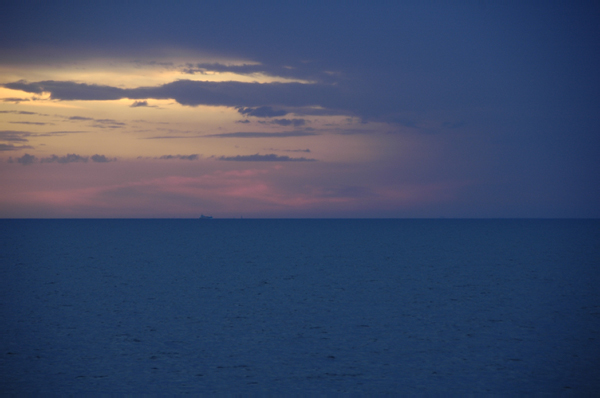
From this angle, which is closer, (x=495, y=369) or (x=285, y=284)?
(x=495, y=369)

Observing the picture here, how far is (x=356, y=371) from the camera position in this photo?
20.0m

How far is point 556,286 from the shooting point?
45562 millimetres

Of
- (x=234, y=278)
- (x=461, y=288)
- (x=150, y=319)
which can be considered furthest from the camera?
(x=234, y=278)

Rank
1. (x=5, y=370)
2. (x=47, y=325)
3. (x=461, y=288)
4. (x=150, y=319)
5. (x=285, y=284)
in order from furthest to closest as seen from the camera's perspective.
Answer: (x=285, y=284) → (x=461, y=288) → (x=150, y=319) → (x=47, y=325) → (x=5, y=370)

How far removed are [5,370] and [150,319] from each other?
10504 millimetres

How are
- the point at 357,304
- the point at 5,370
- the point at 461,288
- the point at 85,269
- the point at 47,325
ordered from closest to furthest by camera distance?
the point at 5,370 < the point at 47,325 < the point at 357,304 < the point at 461,288 < the point at 85,269

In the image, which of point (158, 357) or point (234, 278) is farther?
point (234, 278)

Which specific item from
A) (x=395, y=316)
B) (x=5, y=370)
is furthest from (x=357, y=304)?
(x=5, y=370)

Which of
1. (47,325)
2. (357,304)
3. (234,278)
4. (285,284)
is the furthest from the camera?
(234,278)

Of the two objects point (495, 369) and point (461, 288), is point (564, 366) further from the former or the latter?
point (461, 288)

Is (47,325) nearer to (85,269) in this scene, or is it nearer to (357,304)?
(357,304)

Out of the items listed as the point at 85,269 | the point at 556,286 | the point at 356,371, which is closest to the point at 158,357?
the point at 356,371

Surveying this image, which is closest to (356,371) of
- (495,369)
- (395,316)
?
(495,369)

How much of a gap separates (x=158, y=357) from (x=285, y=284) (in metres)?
26.0
